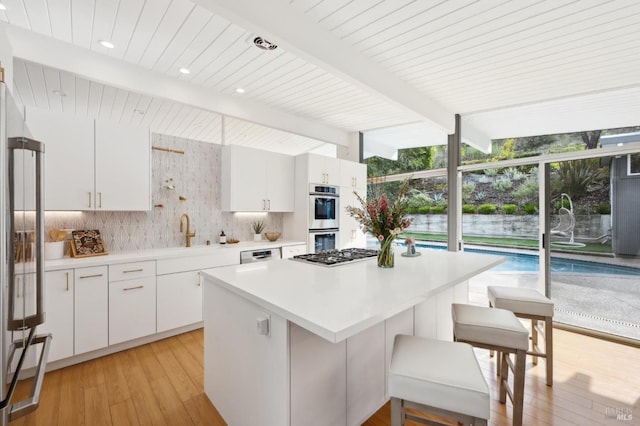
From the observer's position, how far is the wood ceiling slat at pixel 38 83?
251cm

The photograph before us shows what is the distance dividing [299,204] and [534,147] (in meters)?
3.22

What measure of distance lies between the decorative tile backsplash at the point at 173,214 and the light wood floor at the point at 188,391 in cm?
122

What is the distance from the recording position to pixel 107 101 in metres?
3.32

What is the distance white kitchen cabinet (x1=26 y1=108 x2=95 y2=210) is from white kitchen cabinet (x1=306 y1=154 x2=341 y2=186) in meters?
2.58

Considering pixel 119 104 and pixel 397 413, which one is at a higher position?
pixel 119 104

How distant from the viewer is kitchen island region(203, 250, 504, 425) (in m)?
1.24

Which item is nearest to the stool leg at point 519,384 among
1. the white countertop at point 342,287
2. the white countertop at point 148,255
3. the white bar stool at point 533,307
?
the white countertop at point 342,287

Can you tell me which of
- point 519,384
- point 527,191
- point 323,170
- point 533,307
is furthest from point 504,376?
point 323,170

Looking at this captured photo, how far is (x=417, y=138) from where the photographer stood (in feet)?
15.5

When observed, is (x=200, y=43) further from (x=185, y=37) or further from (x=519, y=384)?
(x=519, y=384)

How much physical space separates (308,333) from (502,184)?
371 centimetres

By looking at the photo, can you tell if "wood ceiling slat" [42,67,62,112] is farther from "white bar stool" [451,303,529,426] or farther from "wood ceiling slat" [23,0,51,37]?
"white bar stool" [451,303,529,426]

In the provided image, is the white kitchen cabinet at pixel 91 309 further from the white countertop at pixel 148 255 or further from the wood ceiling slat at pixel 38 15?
the wood ceiling slat at pixel 38 15

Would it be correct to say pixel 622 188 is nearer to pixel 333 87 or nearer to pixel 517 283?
pixel 517 283
